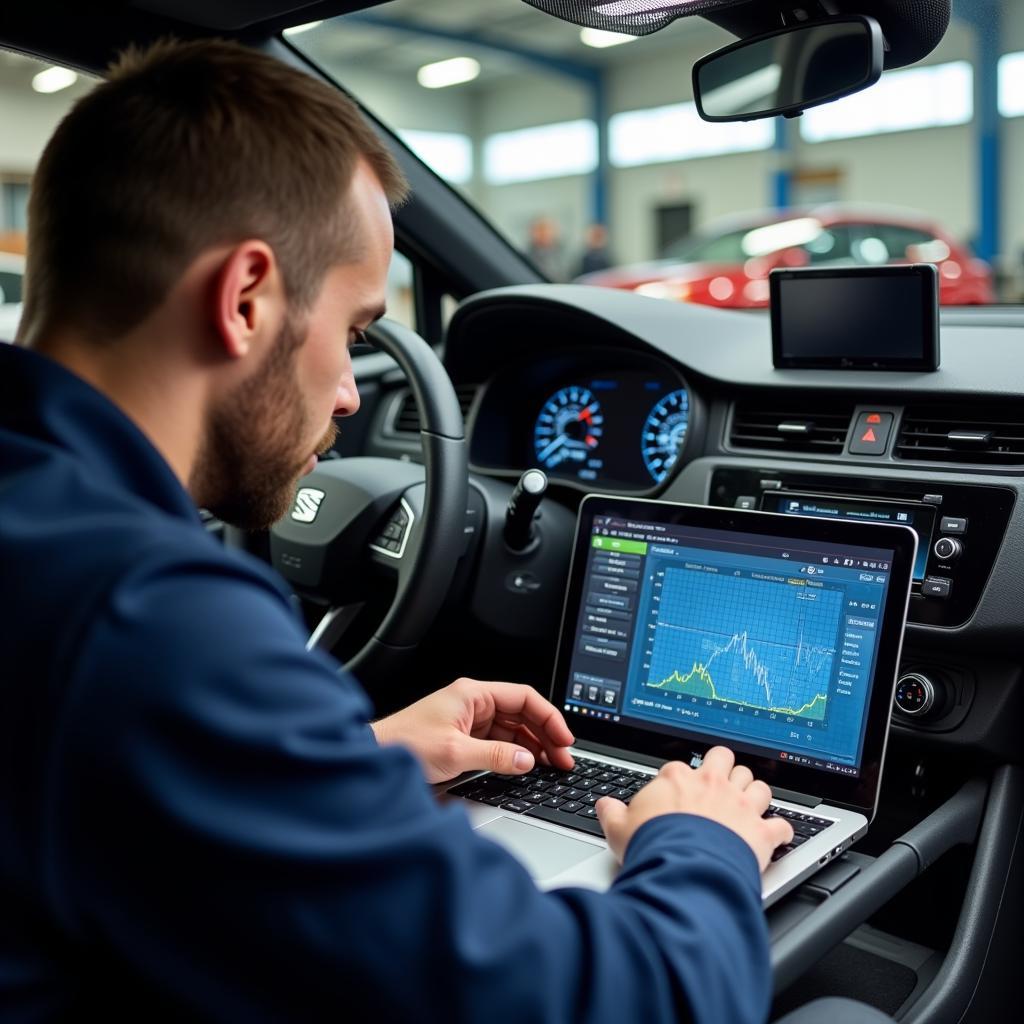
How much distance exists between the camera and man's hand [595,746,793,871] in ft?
3.21

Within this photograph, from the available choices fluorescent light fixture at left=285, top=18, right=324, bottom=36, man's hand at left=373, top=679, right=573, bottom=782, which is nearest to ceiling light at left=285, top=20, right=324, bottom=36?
fluorescent light fixture at left=285, top=18, right=324, bottom=36

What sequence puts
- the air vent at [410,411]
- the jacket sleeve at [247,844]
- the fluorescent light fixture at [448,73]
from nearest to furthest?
the jacket sleeve at [247,844]
the air vent at [410,411]
the fluorescent light fixture at [448,73]

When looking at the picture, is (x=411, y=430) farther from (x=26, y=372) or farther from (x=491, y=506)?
(x=26, y=372)

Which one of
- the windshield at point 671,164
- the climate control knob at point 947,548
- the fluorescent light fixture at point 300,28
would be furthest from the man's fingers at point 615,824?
the windshield at point 671,164

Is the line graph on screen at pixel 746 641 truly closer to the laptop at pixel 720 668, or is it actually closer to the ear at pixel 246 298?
the laptop at pixel 720 668

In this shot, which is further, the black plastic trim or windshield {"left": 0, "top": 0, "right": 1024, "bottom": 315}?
windshield {"left": 0, "top": 0, "right": 1024, "bottom": 315}

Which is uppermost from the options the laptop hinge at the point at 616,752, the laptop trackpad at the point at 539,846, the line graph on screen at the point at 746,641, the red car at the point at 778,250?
the red car at the point at 778,250

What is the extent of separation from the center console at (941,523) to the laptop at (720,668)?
21 cm

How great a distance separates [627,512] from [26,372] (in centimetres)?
95

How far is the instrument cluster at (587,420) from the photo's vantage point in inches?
82.9

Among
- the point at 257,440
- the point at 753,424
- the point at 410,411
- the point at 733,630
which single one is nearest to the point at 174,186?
the point at 257,440

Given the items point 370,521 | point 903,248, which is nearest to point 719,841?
point 370,521

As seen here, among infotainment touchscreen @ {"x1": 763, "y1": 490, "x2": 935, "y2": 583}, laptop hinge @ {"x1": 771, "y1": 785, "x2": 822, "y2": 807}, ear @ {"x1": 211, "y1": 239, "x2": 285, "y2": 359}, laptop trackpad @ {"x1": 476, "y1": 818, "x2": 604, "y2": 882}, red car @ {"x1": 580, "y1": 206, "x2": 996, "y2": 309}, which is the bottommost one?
laptop trackpad @ {"x1": 476, "y1": 818, "x2": 604, "y2": 882}

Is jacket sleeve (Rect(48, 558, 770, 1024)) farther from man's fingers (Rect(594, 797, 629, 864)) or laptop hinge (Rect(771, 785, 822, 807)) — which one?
laptop hinge (Rect(771, 785, 822, 807))
